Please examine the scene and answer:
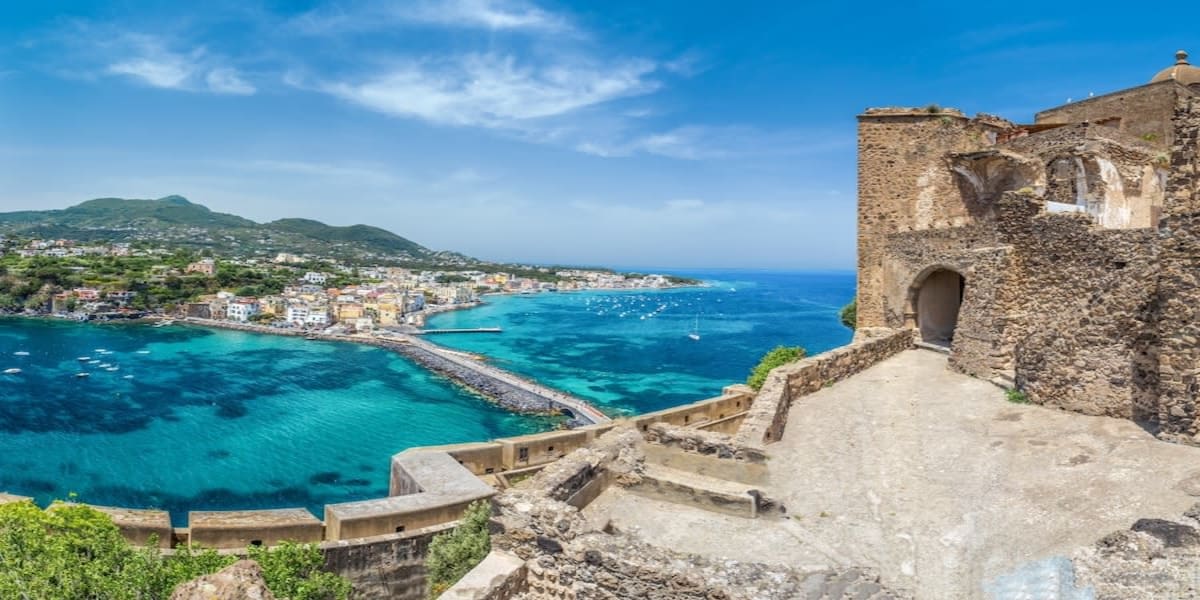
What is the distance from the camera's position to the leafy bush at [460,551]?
7035mm

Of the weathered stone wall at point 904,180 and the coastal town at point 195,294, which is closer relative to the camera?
the weathered stone wall at point 904,180

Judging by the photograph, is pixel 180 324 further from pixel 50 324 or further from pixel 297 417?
pixel 297 417

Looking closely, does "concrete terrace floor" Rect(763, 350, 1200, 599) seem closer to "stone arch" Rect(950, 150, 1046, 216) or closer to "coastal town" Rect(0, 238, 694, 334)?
"stone arch" Rect(950, 150, 1046, 216)

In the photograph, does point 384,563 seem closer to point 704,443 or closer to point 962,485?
point 704,443

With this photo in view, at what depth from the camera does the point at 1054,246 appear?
450 inches

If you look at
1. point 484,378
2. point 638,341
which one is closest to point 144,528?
point 484,378

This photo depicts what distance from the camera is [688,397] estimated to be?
5788 centimetres

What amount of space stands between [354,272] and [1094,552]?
193303 mm

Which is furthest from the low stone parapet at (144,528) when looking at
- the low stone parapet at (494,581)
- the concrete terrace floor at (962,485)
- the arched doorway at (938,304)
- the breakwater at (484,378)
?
the breakwater at (484,378)

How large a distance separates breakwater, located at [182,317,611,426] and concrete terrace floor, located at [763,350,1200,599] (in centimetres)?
2539

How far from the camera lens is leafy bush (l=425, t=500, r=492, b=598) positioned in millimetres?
7035

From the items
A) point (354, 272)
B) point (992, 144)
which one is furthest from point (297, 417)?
point (354, 272)

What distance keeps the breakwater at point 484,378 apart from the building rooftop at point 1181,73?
26768mm

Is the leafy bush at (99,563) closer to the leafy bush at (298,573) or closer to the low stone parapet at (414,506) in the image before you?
the leafy bush at (298,573)
